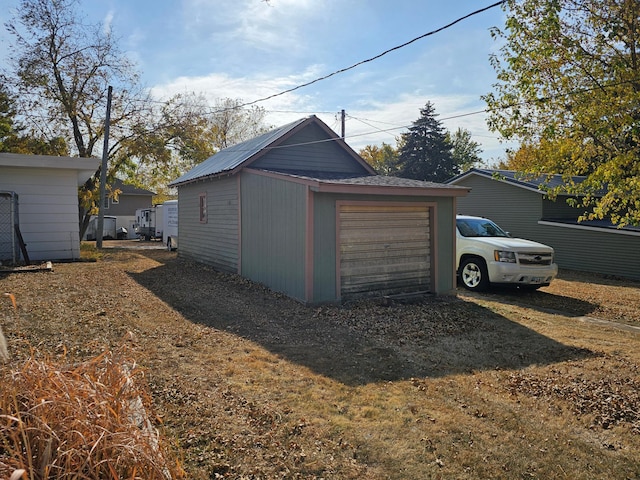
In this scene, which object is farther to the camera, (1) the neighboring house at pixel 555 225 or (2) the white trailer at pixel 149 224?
(2) the white trailer at pixel 149 224

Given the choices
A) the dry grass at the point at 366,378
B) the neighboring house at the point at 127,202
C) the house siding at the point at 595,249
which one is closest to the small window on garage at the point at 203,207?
the dry grass at the point at 366,378

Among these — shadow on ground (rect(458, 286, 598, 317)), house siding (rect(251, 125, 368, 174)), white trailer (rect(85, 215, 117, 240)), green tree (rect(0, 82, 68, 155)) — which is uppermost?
green tree (rect(0, 82, 68, 155))

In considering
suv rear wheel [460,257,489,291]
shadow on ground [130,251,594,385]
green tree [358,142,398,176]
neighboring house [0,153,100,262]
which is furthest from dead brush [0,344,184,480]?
green tree [358,142,398,176]

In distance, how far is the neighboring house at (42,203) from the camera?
12227 millimetres

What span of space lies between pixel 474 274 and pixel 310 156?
16.8ft

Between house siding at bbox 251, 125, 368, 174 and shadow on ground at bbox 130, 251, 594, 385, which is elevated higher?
house siding at bbox 251, 125, 368, 174

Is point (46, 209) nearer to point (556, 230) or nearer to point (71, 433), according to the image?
point (71, 433)

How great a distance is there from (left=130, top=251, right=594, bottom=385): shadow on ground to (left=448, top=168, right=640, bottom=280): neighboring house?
7.06 m

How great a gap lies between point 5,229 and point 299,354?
→ 10.9 meters

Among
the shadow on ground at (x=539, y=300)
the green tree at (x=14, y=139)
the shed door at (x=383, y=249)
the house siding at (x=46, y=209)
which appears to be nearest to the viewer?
the shed door at (x=383, y=249)

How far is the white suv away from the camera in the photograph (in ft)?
32.7

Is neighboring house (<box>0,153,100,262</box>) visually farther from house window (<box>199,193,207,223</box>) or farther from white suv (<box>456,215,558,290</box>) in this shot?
white suv (<box>456,215,558,290</box>)

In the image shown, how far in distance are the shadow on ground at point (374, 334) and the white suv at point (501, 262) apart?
1.66 meters

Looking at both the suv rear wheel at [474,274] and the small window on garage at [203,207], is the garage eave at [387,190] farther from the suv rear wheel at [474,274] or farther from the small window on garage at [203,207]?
the small window on garage at [203,207]
